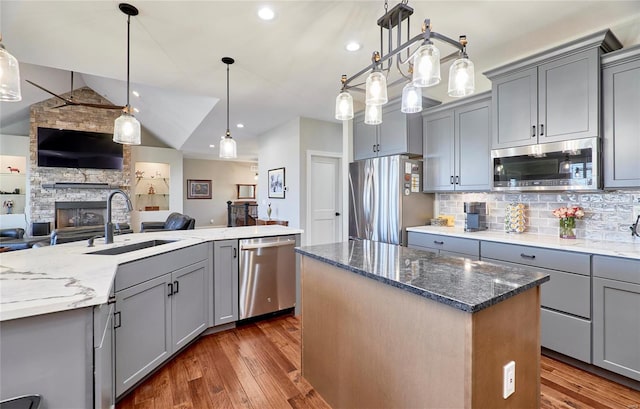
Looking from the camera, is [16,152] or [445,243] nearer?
[445,243]

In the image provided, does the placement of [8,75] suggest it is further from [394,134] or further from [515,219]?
[515,219]

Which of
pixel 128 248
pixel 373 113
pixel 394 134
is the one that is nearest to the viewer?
pixel 373 113

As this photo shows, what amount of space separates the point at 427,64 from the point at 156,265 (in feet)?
6.79

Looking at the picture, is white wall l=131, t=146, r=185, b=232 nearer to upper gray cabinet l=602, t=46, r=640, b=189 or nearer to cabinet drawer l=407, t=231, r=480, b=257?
cabinet drawer l=407, t=231, r=480, b=257

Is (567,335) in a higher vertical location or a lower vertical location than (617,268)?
lower

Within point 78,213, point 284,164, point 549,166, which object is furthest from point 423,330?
point 78,213

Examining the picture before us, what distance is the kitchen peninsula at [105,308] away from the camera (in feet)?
3.34

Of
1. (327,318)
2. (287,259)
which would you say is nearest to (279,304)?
(287,259)

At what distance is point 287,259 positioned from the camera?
308 centimetres

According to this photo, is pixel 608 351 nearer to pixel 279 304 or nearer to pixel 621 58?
pixel 621 58

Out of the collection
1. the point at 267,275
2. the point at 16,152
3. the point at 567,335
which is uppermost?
the point at 16,152

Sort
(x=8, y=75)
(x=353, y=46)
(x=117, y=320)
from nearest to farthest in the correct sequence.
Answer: (x=8, y=75)
(x=117, y=320)
(x=353, y=46)

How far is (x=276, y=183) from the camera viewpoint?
19.5 feet

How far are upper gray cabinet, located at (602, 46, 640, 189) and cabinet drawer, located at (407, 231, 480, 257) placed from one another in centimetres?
106
